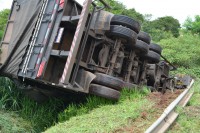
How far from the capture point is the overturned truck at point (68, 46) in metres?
5.86

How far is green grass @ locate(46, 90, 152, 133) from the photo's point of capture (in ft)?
16.1

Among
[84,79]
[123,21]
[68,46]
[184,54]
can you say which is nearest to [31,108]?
[84,79]

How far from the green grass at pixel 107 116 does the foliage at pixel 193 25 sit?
29.2 metres

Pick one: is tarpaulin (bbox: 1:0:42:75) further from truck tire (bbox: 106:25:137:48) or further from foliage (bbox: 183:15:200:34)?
foliage (bbox: 183:15:200:34)

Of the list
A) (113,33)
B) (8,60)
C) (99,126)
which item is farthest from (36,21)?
(99,126)

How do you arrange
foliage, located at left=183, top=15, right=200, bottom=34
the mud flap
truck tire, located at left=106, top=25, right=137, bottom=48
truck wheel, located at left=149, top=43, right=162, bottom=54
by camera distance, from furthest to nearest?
foliage, located at left=183, top=15, right=200, bottom=34 → truck wheel, located at left=149, top=43, right=162, bottom=54 → truck tire, located at left=106, top=25, right=137, bottom=48 → the mud flap

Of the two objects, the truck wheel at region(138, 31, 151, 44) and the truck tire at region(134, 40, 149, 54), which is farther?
the truck wheel at region(138, 31, 151, 44)

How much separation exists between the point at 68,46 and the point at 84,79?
0.77 meters

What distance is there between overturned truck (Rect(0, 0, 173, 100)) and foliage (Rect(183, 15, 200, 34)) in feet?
93.1

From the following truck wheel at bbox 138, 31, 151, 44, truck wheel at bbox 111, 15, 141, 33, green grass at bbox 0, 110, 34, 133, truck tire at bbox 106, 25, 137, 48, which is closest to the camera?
green grass at bbox 0, 110, 34, 133

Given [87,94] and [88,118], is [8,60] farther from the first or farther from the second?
[88,118]

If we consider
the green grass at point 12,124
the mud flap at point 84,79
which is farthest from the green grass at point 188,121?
the green grass at point 12,124

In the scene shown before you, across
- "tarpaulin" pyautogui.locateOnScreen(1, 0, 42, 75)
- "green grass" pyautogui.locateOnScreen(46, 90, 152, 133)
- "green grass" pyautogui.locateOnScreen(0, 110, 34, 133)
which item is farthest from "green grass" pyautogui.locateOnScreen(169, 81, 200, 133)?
"tarpaulin" pyautogui.locateOnScreen(1, 0, 42, 75)

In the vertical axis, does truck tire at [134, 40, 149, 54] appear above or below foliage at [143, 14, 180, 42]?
below
